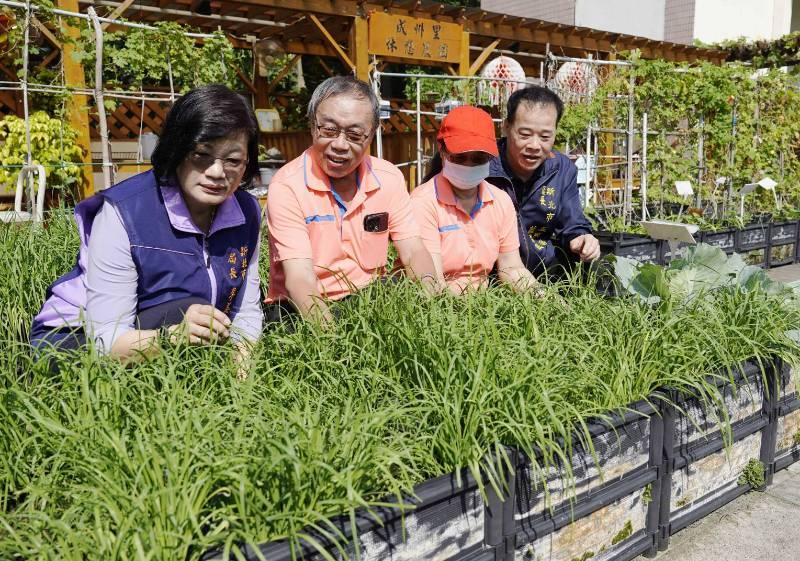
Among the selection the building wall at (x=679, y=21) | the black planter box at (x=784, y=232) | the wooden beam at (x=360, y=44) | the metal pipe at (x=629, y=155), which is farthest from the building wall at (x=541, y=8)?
the black planter box at (x=784, y=232)

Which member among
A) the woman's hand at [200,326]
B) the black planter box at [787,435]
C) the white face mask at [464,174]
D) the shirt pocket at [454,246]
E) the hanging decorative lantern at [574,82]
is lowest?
the black planter box at [787,435]

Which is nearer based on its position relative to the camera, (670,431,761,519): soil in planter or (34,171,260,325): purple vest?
(34,171,260,325): purple vest

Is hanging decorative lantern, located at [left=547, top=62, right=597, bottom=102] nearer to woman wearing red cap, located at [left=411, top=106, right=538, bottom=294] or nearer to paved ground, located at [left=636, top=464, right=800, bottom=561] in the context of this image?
woman wearing red cap, located at [left=411, top=106, right=538, bottom=294]

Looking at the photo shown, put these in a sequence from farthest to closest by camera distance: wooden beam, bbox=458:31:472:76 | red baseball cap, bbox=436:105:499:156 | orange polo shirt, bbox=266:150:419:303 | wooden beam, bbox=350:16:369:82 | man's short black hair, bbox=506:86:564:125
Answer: wooden beam, bbox=458:31:472:76, wooden beam, bbox=350:16:369:82, man's short black hair, bbox=506:86:564:125, red baseball cap, bbox=436:105:499:156, orange polo shirt, bbox=266:150:419:303

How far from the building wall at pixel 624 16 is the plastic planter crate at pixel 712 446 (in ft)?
49.5

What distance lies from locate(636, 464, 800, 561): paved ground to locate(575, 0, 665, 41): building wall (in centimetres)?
1520

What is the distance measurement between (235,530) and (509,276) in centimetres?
199

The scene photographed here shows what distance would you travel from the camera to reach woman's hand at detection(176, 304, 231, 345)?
188 centimetres

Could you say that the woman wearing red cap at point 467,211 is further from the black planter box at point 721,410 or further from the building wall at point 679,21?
the building wall at point 679,21

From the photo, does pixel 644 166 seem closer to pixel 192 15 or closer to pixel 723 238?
pixel 723 238

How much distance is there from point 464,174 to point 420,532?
1701 mm

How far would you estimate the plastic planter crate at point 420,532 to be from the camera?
132 centimetres

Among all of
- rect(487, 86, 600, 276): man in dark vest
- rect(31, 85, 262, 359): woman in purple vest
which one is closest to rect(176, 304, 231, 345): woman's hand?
rect(31, 85, 262, 359): woman in purple vest

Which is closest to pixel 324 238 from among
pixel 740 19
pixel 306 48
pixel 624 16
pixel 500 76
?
pixel 500 76
